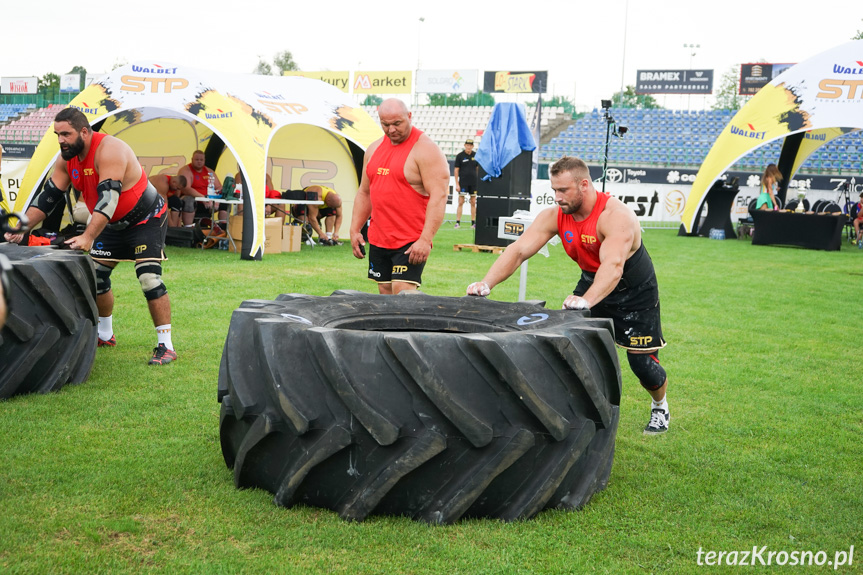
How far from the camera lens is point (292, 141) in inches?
558

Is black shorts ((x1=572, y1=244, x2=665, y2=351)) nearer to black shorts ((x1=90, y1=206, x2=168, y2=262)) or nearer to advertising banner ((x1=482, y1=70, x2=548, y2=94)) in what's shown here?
black shorts ((x1=90, y1=206, x2=168, y2=262))

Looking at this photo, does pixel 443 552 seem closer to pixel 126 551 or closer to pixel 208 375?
pixel 126 551

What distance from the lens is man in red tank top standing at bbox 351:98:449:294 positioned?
495 cm

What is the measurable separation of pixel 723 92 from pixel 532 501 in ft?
Result: 218

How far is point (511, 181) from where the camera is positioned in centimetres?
1270

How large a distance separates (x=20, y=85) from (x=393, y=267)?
61.2 metres

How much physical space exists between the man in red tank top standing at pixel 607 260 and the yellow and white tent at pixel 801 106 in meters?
13.6

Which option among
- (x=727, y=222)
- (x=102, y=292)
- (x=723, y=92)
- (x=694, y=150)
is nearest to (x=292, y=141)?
(x=102, y=292)

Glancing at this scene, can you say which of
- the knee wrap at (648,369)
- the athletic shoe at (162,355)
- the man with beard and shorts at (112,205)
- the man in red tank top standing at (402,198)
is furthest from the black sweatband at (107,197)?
the knee wrap at (648,369)

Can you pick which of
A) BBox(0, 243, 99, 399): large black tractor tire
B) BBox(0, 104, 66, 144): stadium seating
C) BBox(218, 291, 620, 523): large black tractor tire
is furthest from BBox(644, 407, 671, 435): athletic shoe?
BBox(0, 104, 66, 144): stadium seating

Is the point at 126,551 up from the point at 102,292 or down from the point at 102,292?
down

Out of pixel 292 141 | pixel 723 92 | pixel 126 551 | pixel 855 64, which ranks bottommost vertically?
pixel 126 551

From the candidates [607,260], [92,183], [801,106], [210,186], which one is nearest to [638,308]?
[607,260]

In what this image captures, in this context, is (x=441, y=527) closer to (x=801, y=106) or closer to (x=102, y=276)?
(x=102, y=276)
